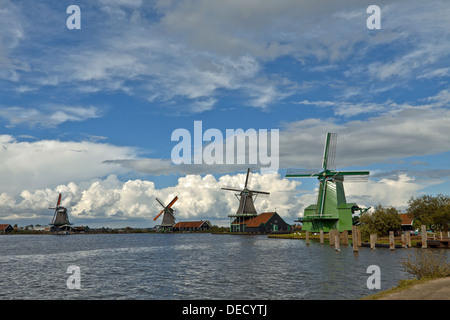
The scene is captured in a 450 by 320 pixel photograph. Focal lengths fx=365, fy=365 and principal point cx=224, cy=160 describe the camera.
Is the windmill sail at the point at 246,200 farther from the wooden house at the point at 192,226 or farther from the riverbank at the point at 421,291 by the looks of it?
the riverbank at the point at 421,291

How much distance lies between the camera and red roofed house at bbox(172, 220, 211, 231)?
171 meters

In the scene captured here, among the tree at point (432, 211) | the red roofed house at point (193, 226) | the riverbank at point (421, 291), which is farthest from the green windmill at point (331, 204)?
the red roofed house at point (193, 226)

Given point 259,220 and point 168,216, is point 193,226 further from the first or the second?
point 259,220

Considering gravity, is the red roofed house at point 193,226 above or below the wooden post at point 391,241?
below

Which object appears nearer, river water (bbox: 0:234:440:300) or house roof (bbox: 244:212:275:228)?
river water (bbox: 0:234:440:300)

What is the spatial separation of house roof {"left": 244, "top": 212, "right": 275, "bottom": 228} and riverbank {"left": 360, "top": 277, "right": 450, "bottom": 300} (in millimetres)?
104041

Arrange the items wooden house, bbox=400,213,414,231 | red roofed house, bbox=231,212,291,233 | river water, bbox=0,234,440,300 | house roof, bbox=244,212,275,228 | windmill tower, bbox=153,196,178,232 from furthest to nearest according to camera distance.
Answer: windmill tower, bbox=153,196,178,232, house roof, bbox=244,212,275,228, red roofed house, bbox=231,212,291,233, wooden house, bbox=400,213,414,231, river water, bbox=0,234,440,300

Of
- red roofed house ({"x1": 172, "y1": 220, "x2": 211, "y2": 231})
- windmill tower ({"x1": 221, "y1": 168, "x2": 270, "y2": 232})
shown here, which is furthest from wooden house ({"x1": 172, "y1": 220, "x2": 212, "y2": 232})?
windmill tower ({"x1": 221, "y1": 168, "x2": 270, "y2": 232})

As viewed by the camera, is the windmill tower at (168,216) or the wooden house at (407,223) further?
the windmill tower at (168,216)

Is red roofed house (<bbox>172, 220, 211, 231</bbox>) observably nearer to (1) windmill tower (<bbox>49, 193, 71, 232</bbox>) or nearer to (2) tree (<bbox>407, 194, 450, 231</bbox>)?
(1) windmill tower (<bbox>49, 193, 71, 232</bbox>)

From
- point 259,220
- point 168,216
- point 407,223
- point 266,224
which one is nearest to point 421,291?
point 407,223

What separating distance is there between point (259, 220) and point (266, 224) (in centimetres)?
280

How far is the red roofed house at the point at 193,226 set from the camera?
171 metres
